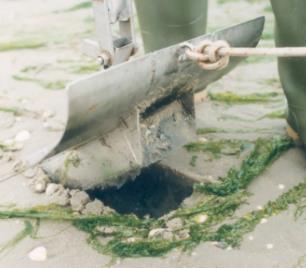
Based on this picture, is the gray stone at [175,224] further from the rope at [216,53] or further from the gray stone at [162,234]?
the rope at [216,53]

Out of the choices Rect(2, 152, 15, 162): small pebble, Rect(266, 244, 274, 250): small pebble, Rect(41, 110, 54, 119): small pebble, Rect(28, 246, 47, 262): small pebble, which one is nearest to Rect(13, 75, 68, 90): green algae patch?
Rect(41, 110, 54, 119): small pebble

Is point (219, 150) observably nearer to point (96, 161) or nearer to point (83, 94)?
point (96, 161)

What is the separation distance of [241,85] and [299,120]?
103 centimetres

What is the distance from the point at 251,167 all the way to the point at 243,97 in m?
0.85

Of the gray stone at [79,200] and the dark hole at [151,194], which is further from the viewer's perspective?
the dark hole at [151,194]

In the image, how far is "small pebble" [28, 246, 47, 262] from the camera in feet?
6.92

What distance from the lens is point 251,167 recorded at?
2.55 meters

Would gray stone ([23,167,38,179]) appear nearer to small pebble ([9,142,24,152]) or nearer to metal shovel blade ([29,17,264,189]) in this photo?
metal shovel blade ([29,17,264,189])

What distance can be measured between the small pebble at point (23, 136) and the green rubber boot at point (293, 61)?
150 centimetres

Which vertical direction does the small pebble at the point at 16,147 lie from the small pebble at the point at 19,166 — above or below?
below

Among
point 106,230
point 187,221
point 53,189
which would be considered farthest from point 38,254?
point 187,221

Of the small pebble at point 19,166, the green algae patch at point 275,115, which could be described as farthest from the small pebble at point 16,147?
the green algae patch at point 275,115

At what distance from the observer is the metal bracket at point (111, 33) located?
2.23 meters

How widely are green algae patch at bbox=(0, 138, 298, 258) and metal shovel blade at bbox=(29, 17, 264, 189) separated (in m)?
0.23
